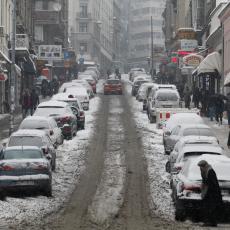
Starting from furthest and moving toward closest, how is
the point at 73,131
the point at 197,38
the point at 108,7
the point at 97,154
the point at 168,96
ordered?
the point at 108,7
the point at 197,38
the point at 168,96
the point at 73,131
the point at 97,154

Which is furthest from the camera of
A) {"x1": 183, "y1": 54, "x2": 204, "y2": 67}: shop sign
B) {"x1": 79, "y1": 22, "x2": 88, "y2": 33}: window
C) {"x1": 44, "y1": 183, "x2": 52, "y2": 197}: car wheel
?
{"x1": 79, "y1": 22, "x2": 88, "y2": 33}: window

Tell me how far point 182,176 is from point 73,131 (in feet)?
64.1

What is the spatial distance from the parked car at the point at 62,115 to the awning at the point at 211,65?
18987mm

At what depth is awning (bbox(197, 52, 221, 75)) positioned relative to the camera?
5906 centimetres

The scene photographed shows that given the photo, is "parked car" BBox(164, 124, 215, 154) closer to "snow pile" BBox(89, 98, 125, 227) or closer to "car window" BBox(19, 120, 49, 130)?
"snow pile" BBox(89, 98, 125, 227)

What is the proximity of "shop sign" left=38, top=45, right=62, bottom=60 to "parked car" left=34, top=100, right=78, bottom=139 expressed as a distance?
45.0m

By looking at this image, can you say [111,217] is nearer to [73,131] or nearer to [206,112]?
[73,131]

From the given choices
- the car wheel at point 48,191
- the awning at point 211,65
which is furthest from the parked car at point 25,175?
the awning at point 211,65

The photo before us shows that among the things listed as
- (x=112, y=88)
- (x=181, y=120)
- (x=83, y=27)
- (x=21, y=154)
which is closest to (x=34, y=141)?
(x=21, y=154)

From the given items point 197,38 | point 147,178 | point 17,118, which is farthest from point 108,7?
point 147,178

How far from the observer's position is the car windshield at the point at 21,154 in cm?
2472

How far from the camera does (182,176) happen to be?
70.8 feet

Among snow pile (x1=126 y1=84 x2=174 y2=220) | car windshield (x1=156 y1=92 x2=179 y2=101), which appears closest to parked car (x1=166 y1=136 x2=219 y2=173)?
snow pile (x1=126 y1=84 x2=174 y2=220)

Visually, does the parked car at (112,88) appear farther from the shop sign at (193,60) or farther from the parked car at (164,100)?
the parked car at (164,100)
